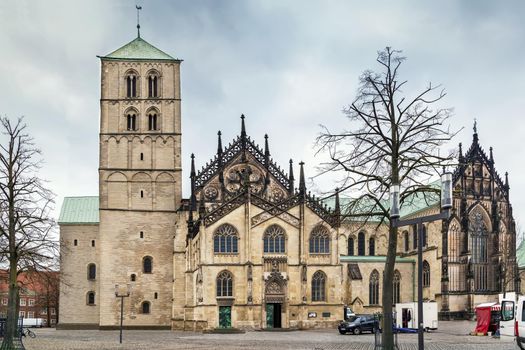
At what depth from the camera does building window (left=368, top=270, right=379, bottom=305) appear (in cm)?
8281

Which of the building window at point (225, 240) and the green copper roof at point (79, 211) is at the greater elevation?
the green copper roof at point (79, 211)

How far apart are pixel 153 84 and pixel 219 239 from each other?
20.7 m

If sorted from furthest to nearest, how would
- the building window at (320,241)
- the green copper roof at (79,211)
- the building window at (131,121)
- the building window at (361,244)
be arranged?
1. the building window at (361,244)
2. the green copper roof at (79,211)
3. the building window at (131,121)
4. the building window at (320,241)

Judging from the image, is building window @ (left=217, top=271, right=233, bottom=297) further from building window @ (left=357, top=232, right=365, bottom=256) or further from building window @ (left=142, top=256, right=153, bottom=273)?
building window @ (left=357, top=232, right=365, bottom=256)

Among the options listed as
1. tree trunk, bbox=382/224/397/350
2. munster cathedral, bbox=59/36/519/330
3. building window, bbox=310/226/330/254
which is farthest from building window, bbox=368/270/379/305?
tree trunk, bbox=382/224/397/350

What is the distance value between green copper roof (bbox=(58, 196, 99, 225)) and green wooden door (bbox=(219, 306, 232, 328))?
2144 cm

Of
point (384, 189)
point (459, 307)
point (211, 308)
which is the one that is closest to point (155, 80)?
point (211, 308)

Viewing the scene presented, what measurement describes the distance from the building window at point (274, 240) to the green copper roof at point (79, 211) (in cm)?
2211

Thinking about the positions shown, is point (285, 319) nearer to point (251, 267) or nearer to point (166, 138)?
point (251, 267)

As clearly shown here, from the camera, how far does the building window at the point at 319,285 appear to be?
68.7 meters

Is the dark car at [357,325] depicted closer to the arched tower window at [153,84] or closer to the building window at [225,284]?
the building window at [225,284]

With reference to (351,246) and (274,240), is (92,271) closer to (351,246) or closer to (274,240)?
(274,240)

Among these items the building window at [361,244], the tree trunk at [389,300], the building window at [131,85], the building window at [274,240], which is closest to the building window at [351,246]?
the building window at [361,244]

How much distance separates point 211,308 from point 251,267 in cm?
475
